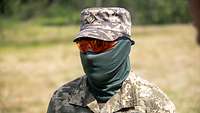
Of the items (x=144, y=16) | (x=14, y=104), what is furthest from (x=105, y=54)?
(x=144, y=16)

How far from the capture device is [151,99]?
2.99 meters

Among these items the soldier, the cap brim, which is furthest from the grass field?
the cap brim

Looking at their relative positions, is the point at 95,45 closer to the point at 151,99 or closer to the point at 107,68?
the point at 107,68

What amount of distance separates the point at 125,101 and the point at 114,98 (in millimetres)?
56

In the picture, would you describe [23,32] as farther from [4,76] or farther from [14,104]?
[14,104]

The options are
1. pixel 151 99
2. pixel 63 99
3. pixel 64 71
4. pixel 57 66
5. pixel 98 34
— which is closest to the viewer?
pixel 98 34

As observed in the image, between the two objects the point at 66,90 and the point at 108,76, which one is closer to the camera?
the point at 108,76

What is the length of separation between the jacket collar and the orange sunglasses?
20 centimetres

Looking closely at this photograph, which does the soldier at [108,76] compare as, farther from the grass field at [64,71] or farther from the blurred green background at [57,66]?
the blurred green background at [57,66]

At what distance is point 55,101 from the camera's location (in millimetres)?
3113

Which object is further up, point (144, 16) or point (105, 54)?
point (105, 54)

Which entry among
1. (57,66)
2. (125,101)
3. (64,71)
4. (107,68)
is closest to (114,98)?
(125,101)

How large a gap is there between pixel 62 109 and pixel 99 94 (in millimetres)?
219

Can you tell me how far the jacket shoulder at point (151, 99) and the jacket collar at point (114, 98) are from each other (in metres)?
0.03
